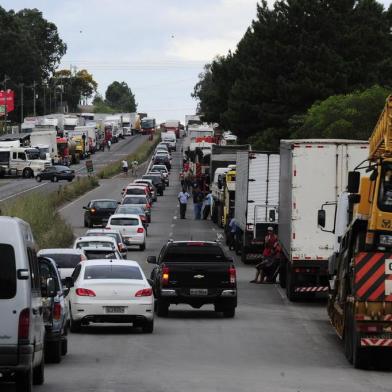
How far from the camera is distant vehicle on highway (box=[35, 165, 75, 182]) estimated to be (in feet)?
369

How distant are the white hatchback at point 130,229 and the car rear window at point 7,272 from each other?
40.7m

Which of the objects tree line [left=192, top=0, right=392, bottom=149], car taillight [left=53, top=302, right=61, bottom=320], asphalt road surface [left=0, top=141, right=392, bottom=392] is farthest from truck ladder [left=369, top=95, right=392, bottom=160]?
tree line [left=192, top=0, right=392, bottom=149]

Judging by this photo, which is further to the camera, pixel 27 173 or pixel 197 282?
pixel 27 173

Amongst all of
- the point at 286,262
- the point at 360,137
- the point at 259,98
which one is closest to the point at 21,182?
the point at 259,98

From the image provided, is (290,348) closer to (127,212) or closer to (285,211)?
(285,211)

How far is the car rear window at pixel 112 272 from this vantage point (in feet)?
91.5

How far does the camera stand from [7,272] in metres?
16.0

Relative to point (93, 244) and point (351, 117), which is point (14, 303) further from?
point (351, 117)

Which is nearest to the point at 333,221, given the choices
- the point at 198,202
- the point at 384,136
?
the point at 384,136

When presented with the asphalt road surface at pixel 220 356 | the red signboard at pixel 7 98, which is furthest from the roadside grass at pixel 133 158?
the asphalt road surface at pixel 220 356

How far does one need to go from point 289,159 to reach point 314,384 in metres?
16.7

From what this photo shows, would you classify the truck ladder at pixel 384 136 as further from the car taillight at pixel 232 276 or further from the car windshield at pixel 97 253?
the car windshield at pixel 97 253

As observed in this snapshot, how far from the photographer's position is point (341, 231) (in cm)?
2662

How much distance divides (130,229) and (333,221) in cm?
2374
